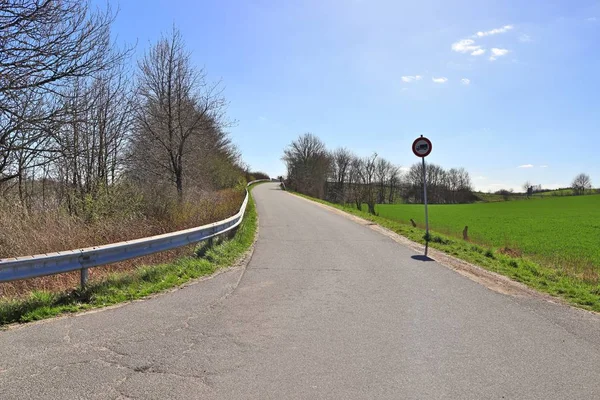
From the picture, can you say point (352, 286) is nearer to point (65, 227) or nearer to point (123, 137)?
point (65, 227)

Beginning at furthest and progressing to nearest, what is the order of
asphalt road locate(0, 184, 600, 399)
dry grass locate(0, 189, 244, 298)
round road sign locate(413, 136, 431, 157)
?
round road sign locate(413, 136, 431, 157) → dry grass locate(0, 189, 244, 298) → asphalt road locate(0, 184, 600, 399)

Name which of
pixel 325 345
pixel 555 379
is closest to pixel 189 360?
pixel 325 345

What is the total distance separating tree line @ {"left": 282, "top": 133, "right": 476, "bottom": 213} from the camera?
2756 inches

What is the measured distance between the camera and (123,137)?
57.3 ft

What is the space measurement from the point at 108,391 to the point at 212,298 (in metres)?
2.78

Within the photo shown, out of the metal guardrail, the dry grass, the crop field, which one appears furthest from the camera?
the crop field

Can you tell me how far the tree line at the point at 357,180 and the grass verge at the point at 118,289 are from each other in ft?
98.2

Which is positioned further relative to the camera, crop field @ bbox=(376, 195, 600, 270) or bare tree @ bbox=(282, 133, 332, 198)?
bare tree @ bbox=(282, 133, 332, 198)

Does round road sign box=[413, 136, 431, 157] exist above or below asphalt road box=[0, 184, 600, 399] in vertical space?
above

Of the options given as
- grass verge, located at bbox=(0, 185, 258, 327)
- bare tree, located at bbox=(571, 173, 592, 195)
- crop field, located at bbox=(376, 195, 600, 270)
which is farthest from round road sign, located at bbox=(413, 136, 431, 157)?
bare tree, located at bbox=(571, 173, 592, 195)

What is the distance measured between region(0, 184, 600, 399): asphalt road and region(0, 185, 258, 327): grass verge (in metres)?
0.36

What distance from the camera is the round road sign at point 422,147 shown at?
12.5 m

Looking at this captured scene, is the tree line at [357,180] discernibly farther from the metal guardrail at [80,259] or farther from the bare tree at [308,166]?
the metal guardrail at [80,259]

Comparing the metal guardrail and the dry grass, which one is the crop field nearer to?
the metal guardrail
